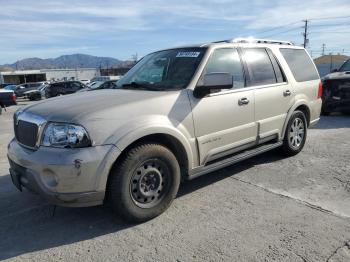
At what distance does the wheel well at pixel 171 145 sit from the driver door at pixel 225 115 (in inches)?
8.9

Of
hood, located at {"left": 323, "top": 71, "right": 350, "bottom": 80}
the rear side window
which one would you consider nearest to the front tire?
the rear side window

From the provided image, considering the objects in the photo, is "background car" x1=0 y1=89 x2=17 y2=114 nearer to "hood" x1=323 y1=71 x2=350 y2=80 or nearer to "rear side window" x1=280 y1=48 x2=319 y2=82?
"hood" x1=323 y1=71 x2=350 y2=80

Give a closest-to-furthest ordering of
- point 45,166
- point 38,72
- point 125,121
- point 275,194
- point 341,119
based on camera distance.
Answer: point 45,166, point 125,121, point 275,194, point 341,119, point 38,72

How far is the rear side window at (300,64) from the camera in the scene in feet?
19.2

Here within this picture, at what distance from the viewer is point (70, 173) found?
10.8ft

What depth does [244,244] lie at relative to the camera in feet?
11.0

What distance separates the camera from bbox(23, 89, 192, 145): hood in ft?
11.2

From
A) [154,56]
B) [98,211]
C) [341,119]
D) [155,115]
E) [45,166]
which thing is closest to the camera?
[45,166]

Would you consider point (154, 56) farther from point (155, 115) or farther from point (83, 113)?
point (83, 113)

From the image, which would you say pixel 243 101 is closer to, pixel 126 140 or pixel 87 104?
pixel 126 140

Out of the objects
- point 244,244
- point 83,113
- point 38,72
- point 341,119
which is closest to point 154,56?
point 83,113

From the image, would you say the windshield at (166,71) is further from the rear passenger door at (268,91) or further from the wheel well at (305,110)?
the wheel well at (305,110)

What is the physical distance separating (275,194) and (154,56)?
2.48m

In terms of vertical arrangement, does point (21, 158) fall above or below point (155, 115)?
below
